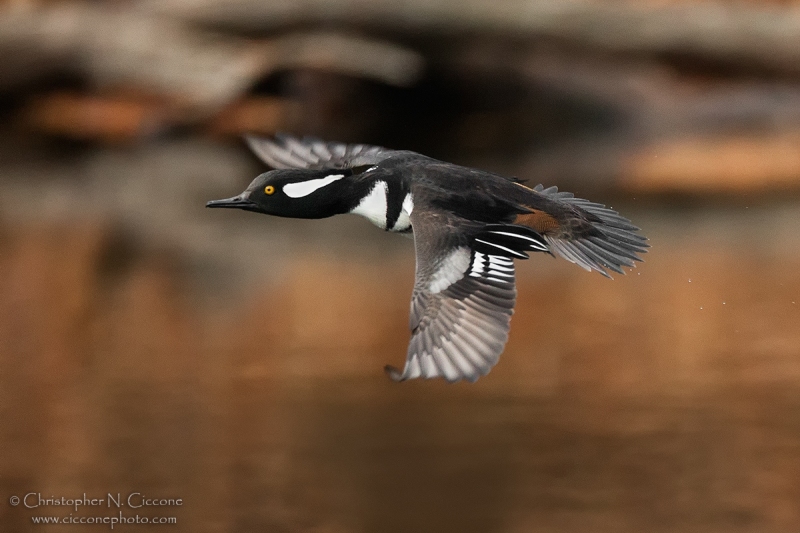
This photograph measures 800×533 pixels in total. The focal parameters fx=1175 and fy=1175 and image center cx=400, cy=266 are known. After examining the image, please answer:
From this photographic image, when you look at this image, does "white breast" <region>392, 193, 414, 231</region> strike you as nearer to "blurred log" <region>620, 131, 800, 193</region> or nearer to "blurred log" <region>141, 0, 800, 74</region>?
"blurred log" <region>620, 131, 800, 193</region>

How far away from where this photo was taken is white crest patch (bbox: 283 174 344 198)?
256 cm

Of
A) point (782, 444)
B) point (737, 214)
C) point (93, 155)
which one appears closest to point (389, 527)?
point (782, 444)

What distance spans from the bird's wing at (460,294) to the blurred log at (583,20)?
5083mm

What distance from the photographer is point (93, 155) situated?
28.8ft

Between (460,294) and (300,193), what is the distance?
0.47 metres

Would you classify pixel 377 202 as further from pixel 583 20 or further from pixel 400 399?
pixel 583 20

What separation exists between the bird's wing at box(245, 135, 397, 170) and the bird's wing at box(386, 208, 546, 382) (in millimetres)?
431

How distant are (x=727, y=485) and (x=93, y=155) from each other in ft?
19.2

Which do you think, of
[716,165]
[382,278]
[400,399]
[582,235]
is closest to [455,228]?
[582,235]

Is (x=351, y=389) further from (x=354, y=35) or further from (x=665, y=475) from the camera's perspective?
(x=354, y=35)

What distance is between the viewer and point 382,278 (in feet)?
19.9

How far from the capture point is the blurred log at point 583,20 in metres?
7.40

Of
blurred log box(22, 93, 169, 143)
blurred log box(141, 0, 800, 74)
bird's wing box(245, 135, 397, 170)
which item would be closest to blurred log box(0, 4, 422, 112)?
blurred log box(141, 0, 800, 74)

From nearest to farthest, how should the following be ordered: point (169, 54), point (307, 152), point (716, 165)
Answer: point (307, 152) → point (716, 165) → point (169, 54)
